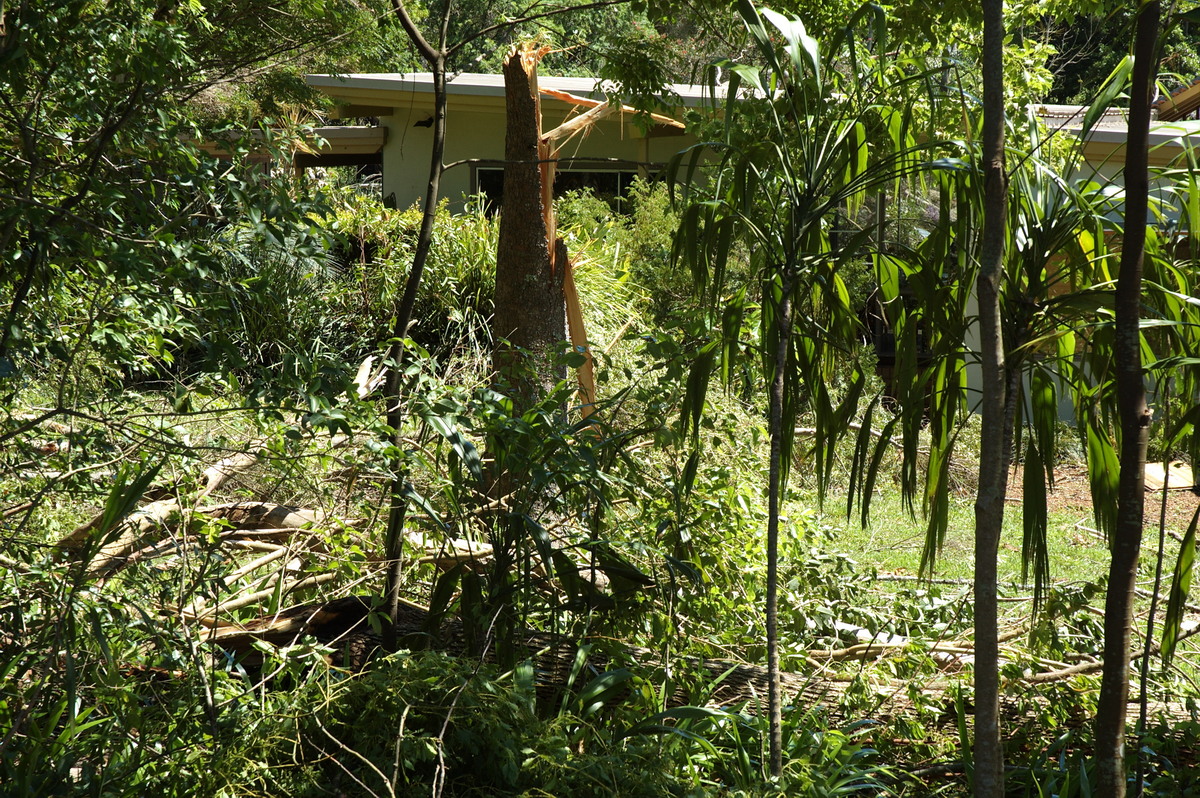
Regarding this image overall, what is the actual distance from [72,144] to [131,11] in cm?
50

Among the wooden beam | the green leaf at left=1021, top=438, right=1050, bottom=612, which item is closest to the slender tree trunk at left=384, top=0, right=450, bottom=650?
the green leaf at left=1021, top=438, right=1050, bottom=612

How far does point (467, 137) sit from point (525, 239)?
7125 millimetres

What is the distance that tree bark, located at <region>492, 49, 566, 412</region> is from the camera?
20.7ft

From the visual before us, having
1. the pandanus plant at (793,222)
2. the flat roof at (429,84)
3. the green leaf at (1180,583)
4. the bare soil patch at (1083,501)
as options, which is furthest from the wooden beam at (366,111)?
the green leaf at (1180,583)

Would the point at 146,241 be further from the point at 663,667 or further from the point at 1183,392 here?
the point at 1183,392

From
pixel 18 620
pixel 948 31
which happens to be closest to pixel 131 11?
pixel 18 620

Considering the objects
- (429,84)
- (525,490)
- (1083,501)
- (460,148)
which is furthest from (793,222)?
(460,148)

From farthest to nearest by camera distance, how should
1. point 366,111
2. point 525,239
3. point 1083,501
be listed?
1. point 366,111
2. point 1083,501
3. point 525,239

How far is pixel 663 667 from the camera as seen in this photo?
3.34 meters

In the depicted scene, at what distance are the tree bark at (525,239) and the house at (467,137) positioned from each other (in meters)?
5.61

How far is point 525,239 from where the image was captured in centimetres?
643

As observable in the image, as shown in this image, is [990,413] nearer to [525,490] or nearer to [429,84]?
[525,490]

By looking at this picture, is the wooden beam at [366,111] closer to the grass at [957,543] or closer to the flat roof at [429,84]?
the flat roof at [429,84]

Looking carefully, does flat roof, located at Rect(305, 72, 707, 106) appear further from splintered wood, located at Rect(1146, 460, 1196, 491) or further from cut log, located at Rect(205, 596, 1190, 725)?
cut log, located at Rect(205, 596, 1190, 725)
